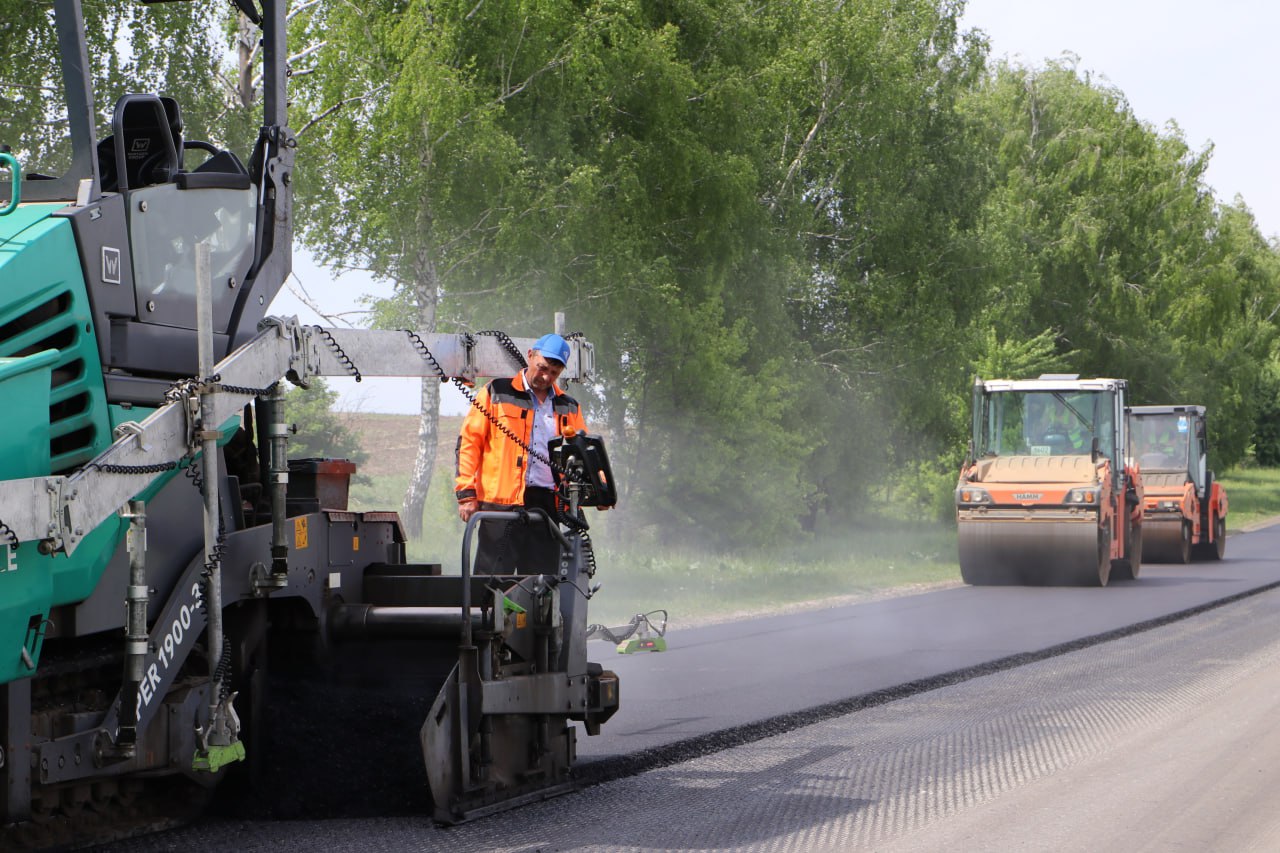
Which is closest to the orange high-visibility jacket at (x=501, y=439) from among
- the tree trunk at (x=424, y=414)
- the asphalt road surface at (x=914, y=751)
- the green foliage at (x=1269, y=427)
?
the asphalt road surface at (x=914, y=751)

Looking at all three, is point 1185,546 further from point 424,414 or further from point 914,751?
point 914,751

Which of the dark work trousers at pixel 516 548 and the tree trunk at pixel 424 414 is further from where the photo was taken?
the tree trunk at pixel 424 414

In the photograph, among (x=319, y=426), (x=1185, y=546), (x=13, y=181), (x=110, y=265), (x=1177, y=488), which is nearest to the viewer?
(x=13, y=181)

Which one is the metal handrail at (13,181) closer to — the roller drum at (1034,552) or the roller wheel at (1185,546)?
the roller drum at (1034,552)

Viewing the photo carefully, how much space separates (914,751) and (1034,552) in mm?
10404

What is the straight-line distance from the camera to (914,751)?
689cm

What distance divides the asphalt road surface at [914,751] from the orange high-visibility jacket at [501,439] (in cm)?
125

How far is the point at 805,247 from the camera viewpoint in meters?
26.2

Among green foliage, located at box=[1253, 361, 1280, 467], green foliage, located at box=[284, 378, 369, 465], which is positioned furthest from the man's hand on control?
green foliage, located at box=[1253, 361, 1280, 467]

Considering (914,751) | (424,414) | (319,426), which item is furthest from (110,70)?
(319,426)

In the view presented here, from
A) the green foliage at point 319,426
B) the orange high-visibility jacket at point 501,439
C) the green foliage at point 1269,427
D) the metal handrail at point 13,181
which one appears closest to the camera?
the metal handrail at point 13,181

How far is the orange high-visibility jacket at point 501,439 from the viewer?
6.22 m

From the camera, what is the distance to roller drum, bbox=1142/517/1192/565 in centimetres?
2156

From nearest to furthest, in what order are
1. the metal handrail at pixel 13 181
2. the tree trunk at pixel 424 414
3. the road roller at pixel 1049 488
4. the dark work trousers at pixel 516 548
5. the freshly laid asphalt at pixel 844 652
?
the metal handrail at pixel 13 181 → the dark work trousers at pixel 516 548 → the freshly laid asphalt at pixel 844 652 → the road roller at pixel 1049 488 → the tree trunk at pixel 424 414
